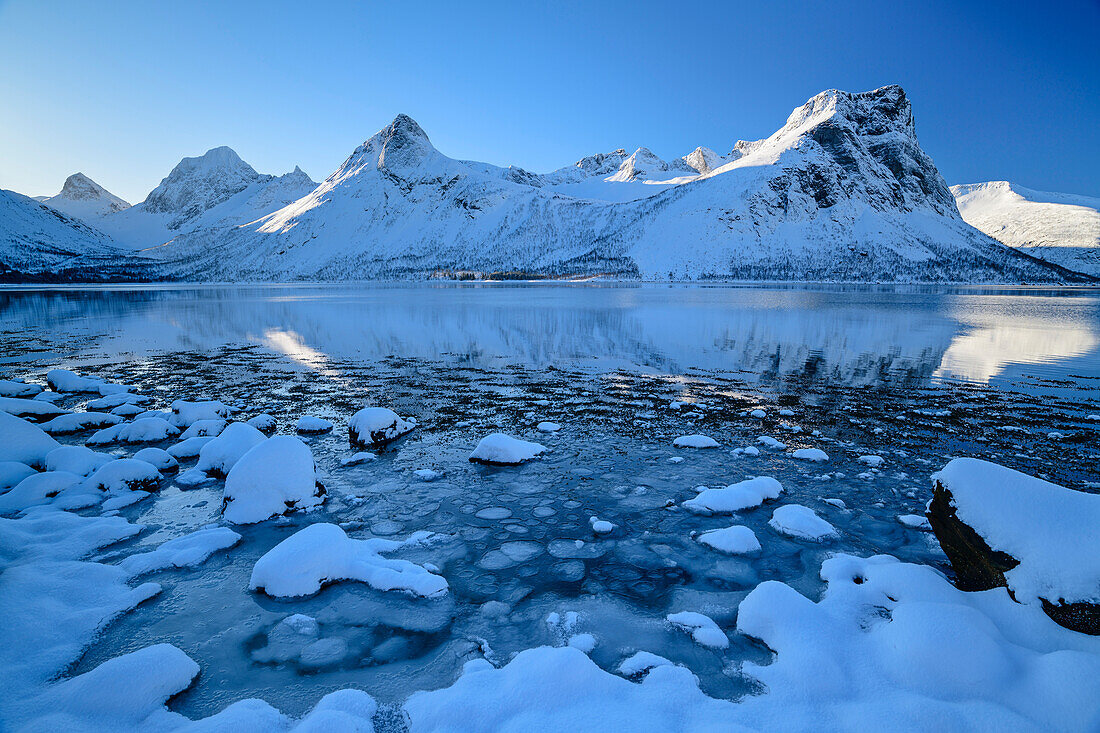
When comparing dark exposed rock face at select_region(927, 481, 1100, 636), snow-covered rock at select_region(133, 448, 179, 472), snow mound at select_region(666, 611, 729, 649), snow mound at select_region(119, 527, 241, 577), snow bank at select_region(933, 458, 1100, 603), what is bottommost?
snow mound at select_region(119, 527, 241, 577)

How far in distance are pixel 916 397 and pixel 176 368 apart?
30861 millimetres

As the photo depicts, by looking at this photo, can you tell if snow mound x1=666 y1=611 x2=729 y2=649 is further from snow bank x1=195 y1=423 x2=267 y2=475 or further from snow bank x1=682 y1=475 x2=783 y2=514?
snow bank x1=195 y1=423 x2=267 y2=475

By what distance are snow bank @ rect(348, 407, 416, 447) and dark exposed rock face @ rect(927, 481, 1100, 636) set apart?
11522mm

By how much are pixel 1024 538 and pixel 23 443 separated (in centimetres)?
1836

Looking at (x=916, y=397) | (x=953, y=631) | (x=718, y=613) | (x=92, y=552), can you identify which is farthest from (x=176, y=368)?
(x=916, y=397)

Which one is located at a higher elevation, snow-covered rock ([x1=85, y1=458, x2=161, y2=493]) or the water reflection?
the water reflection

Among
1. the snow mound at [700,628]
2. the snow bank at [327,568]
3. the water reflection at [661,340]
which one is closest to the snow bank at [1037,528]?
the snow mound at [700,628]

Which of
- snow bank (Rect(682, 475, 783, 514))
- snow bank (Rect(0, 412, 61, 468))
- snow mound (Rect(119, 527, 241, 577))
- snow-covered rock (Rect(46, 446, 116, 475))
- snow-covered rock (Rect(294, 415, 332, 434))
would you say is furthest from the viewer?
snow-covered rock (Rect(294, 415, 332, 434))

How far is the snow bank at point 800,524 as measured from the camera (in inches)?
317

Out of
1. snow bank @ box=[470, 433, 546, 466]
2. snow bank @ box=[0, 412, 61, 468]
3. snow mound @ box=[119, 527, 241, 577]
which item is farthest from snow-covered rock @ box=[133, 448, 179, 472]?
snow bank @ box=[470, 433, 546, 466]

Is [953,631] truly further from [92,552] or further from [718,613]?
[92,552]

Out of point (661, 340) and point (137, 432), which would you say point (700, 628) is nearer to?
point (137, 432)

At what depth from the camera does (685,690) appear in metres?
4.91

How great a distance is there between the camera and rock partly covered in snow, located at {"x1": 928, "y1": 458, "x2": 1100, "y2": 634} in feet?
17.3
